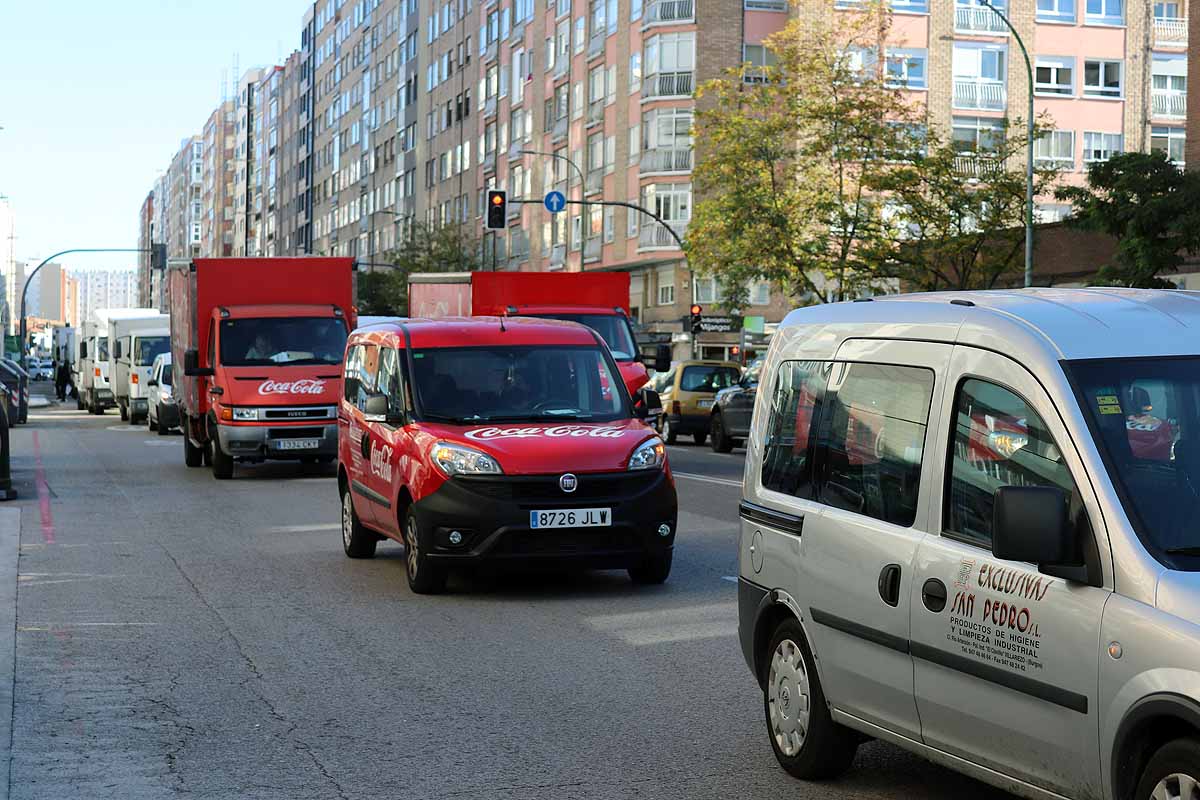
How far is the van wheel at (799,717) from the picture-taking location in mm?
6355

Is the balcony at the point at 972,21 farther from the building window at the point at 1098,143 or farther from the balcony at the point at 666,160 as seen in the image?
the balcony at the point at 666,160

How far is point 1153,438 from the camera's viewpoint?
4965 mm

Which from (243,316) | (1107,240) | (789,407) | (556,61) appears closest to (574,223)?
(556,61)

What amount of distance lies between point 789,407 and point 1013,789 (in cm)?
213

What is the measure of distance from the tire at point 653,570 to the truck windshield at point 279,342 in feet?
43.2

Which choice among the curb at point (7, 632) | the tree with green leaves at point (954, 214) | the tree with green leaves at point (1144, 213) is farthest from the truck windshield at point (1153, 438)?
the tree with green leaves at point (954, 214)

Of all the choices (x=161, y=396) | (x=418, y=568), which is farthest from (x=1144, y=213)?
(x=418, y=568)

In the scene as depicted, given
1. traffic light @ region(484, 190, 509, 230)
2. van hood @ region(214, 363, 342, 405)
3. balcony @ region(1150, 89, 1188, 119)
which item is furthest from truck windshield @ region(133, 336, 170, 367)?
balcony @ region(1150, 89, 1188, 119)

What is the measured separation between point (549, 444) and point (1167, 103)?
200 feet

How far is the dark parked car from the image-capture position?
33.9 m

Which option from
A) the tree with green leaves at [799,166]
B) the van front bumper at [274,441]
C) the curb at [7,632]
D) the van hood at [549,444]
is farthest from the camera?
the tree with green leaves at [799,166]

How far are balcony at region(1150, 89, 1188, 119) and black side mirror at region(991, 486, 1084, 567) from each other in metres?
66.4

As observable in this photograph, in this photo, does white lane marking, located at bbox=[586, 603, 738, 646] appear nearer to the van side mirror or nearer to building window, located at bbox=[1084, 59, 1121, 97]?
the van side mirror

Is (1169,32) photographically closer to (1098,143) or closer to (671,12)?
(1098,143)
